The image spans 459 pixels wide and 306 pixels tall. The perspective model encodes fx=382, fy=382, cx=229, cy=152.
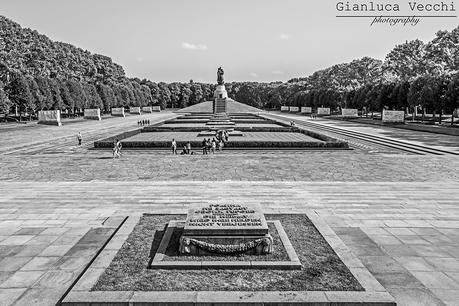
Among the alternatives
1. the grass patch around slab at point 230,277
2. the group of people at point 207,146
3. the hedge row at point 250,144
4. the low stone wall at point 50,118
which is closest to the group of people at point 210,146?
the group of people at point 207,146

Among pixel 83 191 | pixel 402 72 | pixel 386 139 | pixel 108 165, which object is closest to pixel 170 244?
pixel 83 191

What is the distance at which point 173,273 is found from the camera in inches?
334

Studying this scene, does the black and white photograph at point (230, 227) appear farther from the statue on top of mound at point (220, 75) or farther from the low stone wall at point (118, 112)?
the statue on top of mound at point (220, 75)

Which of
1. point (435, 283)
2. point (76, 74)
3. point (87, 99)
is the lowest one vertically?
point (435, 283)

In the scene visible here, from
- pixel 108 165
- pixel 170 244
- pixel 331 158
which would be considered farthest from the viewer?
pixel 331 158

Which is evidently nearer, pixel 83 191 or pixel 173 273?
pixel 173 273

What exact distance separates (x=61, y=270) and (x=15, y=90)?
237 ft

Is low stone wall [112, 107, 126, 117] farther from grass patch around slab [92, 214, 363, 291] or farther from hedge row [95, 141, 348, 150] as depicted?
grass patch around slab [92, 214, 363, 291]

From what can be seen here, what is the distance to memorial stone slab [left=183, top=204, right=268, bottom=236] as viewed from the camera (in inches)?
369

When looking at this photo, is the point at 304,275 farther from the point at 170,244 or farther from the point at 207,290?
the point at 170,244

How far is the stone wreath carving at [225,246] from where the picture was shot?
9.17 metres

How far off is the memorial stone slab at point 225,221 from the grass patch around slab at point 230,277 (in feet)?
3.47

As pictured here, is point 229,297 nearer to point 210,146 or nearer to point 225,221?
point 225,221

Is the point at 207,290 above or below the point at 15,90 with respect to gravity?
below
